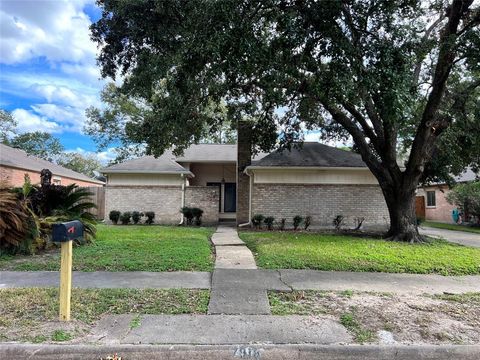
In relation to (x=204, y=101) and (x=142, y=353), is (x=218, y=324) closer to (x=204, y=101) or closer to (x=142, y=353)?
(x=142, y=353)

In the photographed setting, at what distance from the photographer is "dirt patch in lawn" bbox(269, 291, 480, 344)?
15.4 ft

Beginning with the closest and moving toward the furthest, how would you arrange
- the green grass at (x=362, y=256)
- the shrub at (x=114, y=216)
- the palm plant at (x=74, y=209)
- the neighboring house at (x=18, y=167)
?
1. the green grass at (x=362, y=256)
2. the palm plant at (x=74, y=209)
3. the shrub at (x=114, y=216)
4. the neighboring house at (x=18, y=167)

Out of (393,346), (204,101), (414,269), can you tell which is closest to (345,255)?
(414,269)

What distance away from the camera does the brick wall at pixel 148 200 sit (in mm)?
19594

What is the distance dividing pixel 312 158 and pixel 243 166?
3317 millimetres

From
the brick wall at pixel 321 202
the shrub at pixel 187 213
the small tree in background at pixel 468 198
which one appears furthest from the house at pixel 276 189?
the small tree in background at pixel 468 198

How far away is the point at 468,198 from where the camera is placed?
71.6 feet

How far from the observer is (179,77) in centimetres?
1062

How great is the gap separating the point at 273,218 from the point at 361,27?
9.21m

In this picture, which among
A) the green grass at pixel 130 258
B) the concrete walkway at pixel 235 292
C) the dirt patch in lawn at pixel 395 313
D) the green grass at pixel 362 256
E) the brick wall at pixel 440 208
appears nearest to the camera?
the dirt patch in lawn at pixel 395 313

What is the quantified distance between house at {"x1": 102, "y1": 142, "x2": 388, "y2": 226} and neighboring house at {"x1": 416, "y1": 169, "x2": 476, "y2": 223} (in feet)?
35.1

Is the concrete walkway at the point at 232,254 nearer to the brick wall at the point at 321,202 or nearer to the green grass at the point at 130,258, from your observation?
the green grass at the point at 130,258

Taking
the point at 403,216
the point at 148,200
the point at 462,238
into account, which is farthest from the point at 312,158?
the point at 148,200

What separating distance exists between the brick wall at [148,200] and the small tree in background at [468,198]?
15953mm
